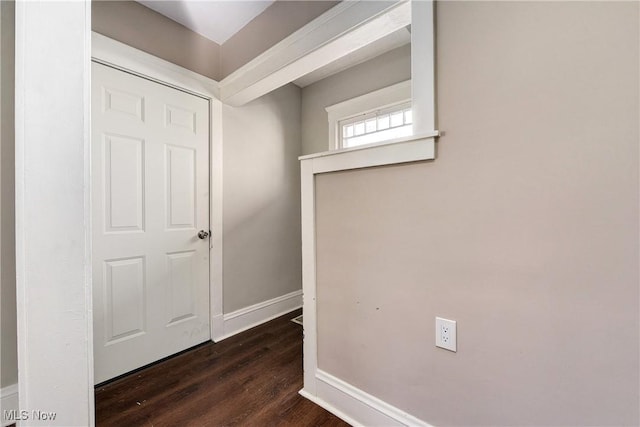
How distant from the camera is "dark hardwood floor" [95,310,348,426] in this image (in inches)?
51.4

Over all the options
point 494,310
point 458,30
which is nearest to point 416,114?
point 458,30

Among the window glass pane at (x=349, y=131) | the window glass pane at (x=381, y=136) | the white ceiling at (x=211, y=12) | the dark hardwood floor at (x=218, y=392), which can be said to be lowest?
the dark hardwood floor at (x=218, y=392)

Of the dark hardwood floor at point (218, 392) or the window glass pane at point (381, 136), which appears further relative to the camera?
the window glass pane at point (381, 136)

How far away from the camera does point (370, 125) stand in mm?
2557

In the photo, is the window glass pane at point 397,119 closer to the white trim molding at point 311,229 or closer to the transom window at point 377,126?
the transom window at point 377,126

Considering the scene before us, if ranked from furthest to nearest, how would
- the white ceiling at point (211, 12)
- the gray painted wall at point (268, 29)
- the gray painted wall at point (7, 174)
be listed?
the white ceiling at point (211, 12) → the gray painted wall at point (268, 29) → the gray painted wall at point (7, 174)

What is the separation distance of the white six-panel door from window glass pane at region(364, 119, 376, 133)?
1468 millimetres

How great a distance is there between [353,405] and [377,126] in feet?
7.20

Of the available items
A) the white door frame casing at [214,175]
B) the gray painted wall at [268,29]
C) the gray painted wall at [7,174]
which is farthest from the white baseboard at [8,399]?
the gray painted wall at [268,29]

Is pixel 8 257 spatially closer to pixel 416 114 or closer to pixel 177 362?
pixel 177 362

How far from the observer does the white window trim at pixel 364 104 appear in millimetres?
2256

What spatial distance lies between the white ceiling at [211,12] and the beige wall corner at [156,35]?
2.1 inches

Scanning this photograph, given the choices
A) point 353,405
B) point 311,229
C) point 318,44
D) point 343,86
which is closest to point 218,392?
point 353,405

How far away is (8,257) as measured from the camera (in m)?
0.81
